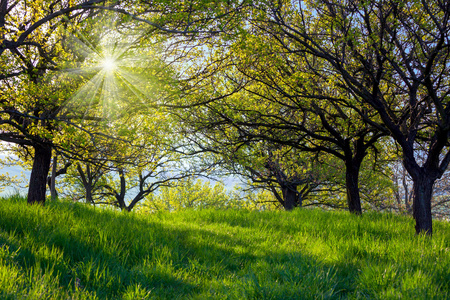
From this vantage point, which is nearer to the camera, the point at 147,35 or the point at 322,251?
the point at 322,251

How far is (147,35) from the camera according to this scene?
679cm

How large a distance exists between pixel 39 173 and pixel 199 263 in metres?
7.07

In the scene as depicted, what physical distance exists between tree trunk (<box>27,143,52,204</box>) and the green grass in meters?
2.51

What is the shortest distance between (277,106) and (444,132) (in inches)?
193

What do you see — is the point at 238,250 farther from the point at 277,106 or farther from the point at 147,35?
the point at 277,106

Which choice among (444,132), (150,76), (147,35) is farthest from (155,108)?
(444,132)

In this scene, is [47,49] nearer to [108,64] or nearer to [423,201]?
[108,64]

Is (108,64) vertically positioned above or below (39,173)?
above

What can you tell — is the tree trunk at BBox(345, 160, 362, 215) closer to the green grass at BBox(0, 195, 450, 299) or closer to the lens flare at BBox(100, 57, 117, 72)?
the green grass at BBox(0, 195, 450, 299)

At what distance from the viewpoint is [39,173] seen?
8648mm

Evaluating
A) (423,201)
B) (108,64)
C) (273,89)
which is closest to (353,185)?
(423,201)

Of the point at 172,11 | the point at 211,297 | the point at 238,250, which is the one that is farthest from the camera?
the point at 172,11

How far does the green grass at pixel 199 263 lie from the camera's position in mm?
2912

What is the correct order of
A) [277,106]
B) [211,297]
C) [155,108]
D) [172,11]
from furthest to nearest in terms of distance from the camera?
[277,106] → [155,108] → [172,11] → [211,297]
